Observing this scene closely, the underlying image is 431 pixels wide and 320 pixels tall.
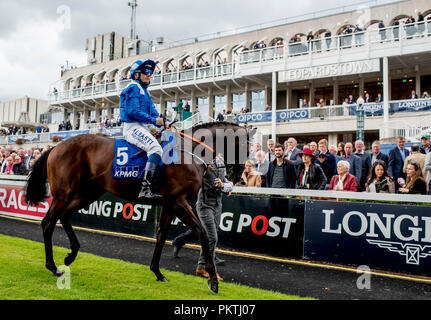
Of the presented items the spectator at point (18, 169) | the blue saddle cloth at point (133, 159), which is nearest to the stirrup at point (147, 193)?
the blue saddle cloth at point (133, 159)

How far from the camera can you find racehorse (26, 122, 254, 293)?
5129mm

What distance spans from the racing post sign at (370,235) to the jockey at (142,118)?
329 centimetres

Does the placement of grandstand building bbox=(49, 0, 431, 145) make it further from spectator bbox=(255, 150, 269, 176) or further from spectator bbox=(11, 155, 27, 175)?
spectator bbox=(11, 155, 27, 175)

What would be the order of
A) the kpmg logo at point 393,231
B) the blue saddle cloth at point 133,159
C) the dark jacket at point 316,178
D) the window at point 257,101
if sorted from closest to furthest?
the blue saddle cloth at point 133,159 → the kpmg logo at point 393,231 → the dark jacket at point 316,178 → the window at point 257,101

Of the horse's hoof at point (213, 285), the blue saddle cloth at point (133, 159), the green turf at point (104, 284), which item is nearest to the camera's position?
the green turf at point (104, 284)

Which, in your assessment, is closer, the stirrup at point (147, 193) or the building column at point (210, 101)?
the stirrup at point (147, 193)

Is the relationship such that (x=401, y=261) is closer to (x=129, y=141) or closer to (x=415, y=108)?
(x=129, y=141)

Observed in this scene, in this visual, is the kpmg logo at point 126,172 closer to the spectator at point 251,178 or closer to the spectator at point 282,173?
the spectator at point 251,178

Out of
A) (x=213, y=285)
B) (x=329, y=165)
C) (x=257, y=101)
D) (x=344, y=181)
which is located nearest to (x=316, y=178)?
(x=344, y=181)

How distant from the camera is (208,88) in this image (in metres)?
34.8

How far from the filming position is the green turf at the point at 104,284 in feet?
14.3

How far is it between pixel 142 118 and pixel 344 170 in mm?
4354

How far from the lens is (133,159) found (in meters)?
5.40

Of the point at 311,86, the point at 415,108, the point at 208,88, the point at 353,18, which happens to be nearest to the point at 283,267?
the point at 415,108
